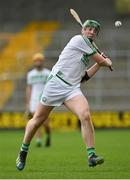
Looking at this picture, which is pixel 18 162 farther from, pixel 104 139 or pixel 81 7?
pixel 81 7

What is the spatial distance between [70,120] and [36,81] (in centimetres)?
882

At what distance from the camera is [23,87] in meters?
29.9

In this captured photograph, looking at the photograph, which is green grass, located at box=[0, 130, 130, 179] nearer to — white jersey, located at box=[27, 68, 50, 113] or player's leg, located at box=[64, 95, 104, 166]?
player's leg, located at box=[64, 95, 104, 166]

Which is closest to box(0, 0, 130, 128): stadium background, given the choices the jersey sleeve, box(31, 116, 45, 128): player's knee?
box(31, 116, 45, 128): player's knee

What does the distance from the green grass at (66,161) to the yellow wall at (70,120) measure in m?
6.51

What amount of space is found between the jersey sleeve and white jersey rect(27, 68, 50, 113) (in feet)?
23.8

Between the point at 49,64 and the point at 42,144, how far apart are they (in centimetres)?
1080

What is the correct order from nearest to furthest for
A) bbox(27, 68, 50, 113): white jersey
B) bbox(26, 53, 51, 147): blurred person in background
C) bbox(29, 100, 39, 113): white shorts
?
1. bbox(26, 53, 51, 147): blurred person in background
2. bbox(27, 68, 50, 113): white jersey
3. bbox(29, 100, 39, 113): white shorts

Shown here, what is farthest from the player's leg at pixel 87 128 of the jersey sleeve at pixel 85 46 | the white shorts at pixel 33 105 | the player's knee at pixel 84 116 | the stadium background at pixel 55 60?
the white shorts at pixel 33 105

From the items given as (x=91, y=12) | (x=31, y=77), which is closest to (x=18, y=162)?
(x=31, y=77)

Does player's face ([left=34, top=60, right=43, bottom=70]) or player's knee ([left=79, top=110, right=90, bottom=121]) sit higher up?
player's knee ([left=79, top=110, right=90, bottom=121])

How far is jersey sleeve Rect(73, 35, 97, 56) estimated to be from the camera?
11.7m

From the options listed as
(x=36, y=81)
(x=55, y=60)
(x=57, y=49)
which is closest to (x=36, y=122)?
(x=36, y=81)

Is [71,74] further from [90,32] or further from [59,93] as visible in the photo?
[90,32]
